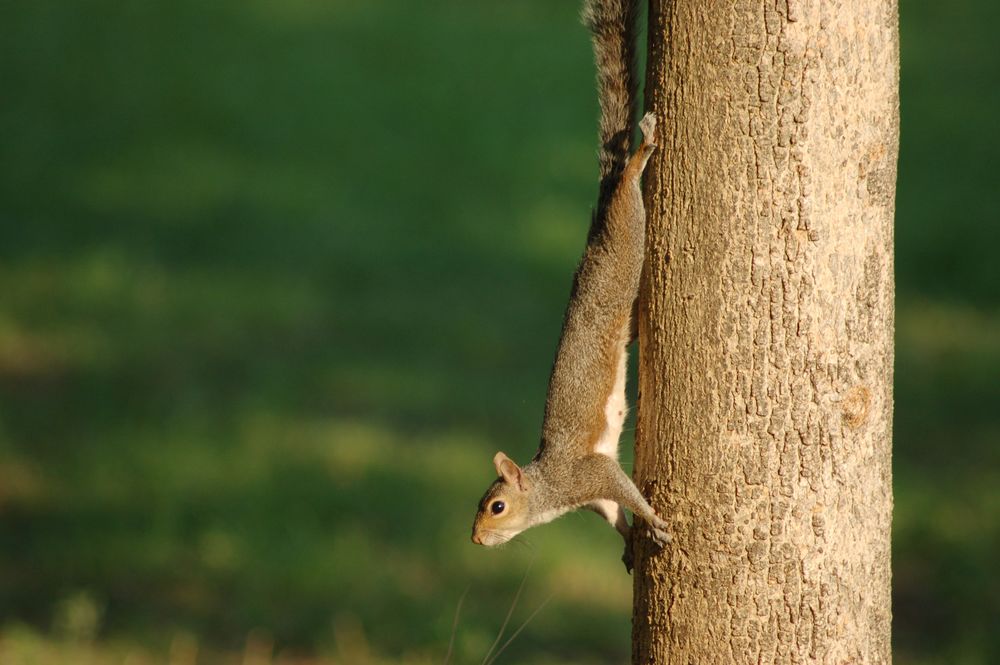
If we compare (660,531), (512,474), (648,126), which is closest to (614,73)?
(648,126)

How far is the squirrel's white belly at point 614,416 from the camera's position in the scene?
95.3 inches

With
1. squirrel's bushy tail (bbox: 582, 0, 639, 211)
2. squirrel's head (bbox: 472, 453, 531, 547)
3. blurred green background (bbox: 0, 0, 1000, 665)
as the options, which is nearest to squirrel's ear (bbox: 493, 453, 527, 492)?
squirrel's head (bbox: 472, 453, 531, 547)

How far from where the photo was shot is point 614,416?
2477 mm

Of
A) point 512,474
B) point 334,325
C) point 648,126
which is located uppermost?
point 334,325

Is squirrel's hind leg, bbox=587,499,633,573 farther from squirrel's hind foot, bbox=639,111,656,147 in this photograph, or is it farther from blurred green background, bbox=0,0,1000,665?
squirrel's hind foot, bbox=639,111,656,147

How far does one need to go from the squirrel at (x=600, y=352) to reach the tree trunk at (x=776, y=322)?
17 centimetres

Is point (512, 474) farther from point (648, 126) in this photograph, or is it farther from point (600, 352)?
point (648, 126)

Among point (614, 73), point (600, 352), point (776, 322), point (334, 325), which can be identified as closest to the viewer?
point (776, 322)

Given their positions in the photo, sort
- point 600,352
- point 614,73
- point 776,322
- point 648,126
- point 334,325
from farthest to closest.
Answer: point 334,325, point 614,73, point 600,352, point 648,126, point 776,322

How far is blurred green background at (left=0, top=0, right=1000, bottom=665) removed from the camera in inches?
173

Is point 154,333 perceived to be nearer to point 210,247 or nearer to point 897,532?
point 210,247

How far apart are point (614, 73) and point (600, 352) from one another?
0.58 m

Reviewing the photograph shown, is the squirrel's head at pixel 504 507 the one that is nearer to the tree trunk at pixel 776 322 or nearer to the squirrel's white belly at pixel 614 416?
the squirrel's white belly at pixel 614 416

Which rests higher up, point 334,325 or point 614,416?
point 334,325
